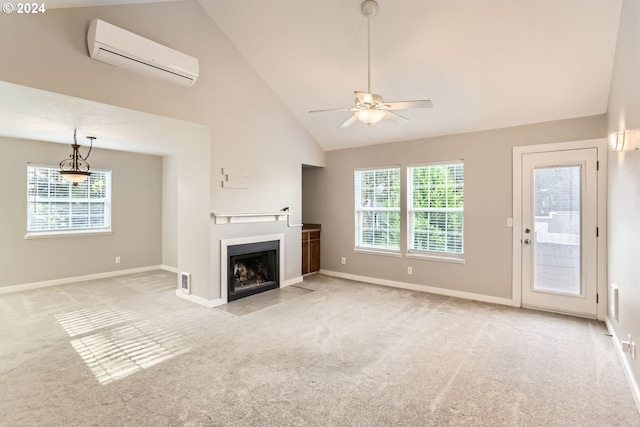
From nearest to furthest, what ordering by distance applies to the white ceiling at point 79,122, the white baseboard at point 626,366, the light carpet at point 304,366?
1. the light carpet at point 304,366
2. the white baseboard at point 626,366
3. the white ceiling at point 79,122

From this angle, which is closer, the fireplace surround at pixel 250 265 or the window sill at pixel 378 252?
the fireplace surround at pixel 250 265

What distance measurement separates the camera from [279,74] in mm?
4594

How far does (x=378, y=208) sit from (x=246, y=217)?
2.36 m

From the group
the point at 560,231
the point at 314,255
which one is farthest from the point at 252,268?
the point at 560,231

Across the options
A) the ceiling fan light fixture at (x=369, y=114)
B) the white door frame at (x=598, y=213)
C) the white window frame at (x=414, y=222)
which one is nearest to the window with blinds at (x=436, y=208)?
the white window frame at (x=414, y=222)

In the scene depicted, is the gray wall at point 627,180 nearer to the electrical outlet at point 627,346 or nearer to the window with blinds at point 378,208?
the electrical outlet at point 627,346

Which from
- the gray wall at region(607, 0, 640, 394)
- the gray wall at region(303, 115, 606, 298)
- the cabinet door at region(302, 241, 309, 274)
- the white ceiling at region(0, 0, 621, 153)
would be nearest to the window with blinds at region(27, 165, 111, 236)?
Answer: the white ceiling at region(0, 0, 621, 153)

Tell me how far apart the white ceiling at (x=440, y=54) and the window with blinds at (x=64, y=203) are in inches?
70.8

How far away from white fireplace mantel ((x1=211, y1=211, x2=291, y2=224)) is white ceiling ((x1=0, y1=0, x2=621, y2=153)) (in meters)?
1.58

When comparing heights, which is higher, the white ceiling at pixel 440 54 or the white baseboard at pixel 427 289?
the white ceiling at pixel 440 54

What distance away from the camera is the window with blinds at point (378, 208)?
5.43 metres

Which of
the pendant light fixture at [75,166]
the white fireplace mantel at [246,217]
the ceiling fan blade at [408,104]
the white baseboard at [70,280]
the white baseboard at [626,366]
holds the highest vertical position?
the ceiling fan blade at [408,104]

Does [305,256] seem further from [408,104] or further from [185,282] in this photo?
[408,104]

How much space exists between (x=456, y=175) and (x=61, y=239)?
6636 millimetres
